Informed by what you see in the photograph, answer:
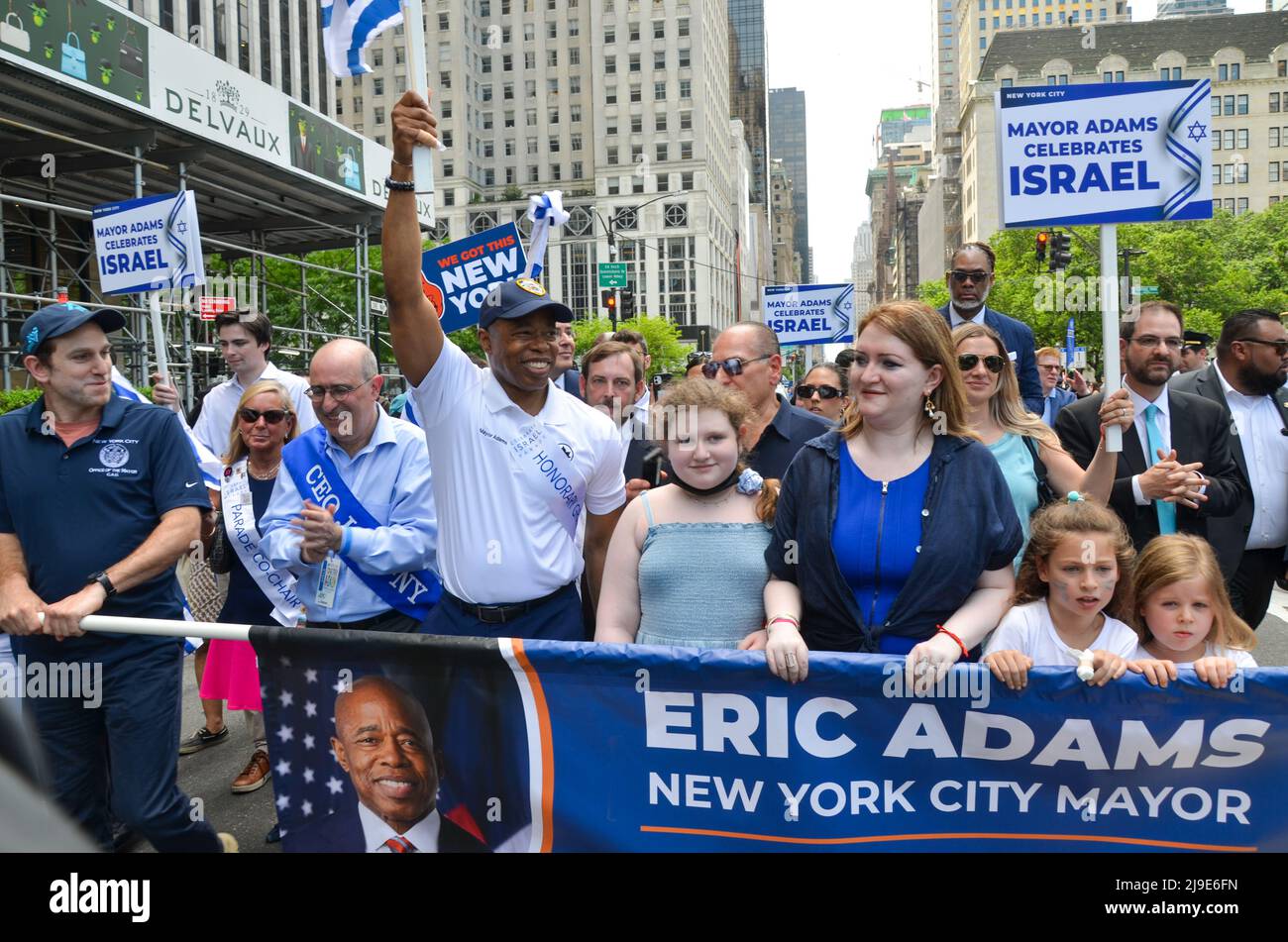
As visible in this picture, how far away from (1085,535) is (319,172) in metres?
21.2

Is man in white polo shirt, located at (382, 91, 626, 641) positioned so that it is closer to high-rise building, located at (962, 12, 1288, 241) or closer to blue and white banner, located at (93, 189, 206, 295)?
blue and white banner, located at (93, 189, 206, 295)

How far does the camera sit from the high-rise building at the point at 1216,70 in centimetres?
8656

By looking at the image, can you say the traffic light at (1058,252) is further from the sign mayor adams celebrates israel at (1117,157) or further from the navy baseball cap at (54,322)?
the navy baseball cap at (54,322)

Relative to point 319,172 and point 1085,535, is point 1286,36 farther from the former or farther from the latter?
point 1085,535

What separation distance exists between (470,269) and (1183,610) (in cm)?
627

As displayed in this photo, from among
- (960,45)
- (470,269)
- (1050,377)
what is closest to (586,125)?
(960,45)

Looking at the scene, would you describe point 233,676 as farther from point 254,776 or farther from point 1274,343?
point 1274,343

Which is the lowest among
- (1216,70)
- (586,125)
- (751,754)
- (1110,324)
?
(751,754)

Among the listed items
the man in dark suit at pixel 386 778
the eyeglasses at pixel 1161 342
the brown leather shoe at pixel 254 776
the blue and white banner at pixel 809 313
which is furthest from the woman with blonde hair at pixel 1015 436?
the blue and white banner at pixel 809 313

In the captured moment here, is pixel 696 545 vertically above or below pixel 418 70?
below

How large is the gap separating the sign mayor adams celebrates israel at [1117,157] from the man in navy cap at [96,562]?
141 inches

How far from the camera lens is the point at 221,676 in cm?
525

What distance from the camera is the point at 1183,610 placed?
314 centimetres

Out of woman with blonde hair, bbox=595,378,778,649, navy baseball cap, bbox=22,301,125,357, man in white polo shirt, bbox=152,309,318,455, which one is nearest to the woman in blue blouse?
woman with blonde hair, bbox=595,378,778,649
